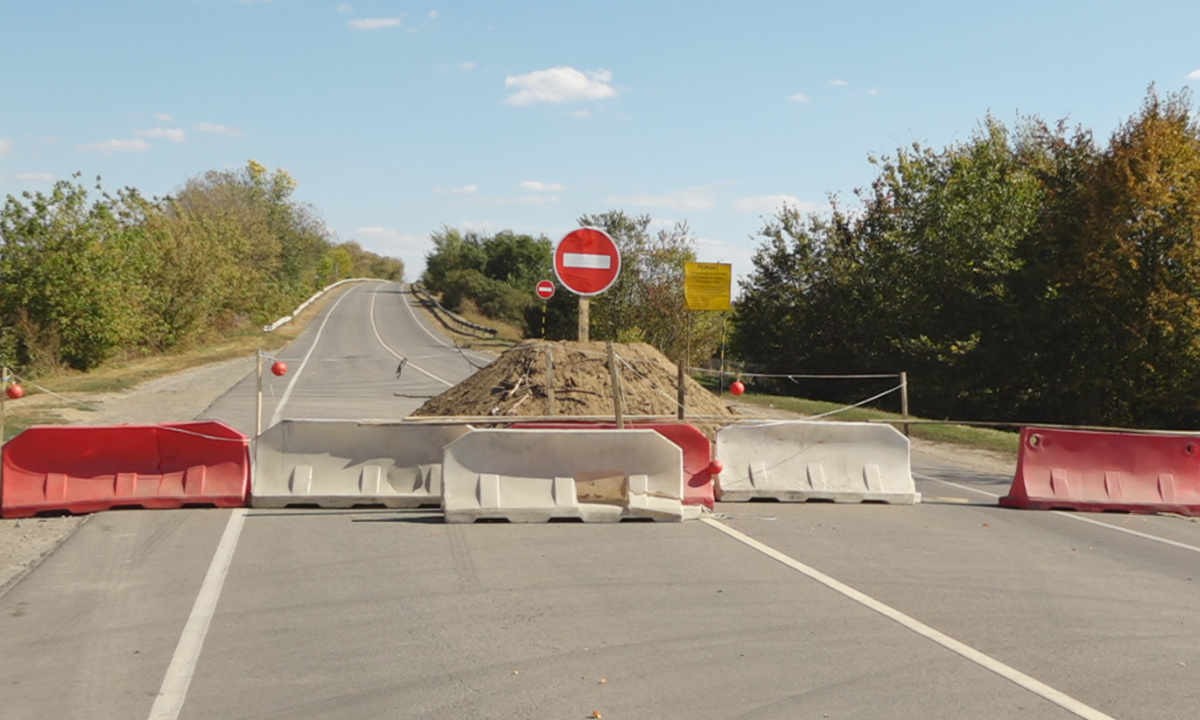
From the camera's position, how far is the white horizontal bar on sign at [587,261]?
13.4 m

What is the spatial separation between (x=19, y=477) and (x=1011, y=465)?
13.2m

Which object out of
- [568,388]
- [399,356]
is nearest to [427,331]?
[399,356]

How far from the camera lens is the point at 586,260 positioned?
13.4 m

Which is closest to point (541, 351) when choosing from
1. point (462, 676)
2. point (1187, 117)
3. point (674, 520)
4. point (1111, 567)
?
point (674, 520)

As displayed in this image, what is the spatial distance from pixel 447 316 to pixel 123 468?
7037cm

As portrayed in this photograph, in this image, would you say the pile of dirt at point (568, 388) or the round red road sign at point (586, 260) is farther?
the pile of dirt at point (568, 388)

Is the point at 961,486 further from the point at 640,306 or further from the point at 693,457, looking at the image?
the point at 640,306

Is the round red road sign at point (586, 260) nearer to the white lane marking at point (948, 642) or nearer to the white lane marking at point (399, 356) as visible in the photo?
the white lane marking at point (948, 642)

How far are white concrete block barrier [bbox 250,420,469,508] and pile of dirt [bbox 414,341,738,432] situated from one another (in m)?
2.57

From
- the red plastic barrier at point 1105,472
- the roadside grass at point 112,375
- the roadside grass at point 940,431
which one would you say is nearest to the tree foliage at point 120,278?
the roadside grass at point 112,375

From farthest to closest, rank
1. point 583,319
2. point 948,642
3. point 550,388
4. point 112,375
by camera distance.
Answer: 1. point 112,375
2. point 583,319
3. point 550,388
4. point 948,642

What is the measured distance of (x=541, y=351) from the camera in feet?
47.7

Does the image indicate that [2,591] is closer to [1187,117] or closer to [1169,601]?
[1169,601]

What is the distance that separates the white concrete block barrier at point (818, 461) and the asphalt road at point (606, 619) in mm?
781
